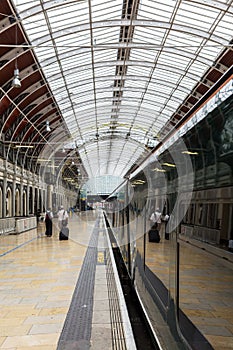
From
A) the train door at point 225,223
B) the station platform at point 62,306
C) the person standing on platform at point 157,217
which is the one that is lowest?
the station platform at point 62,306

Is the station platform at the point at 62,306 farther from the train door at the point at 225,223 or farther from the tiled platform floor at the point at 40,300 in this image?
the train door at the point at 225,223

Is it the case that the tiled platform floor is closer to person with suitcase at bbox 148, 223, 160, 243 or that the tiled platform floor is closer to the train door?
person with suitcase at bbox 148, 223, 160, 243

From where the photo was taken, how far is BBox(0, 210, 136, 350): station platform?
16.5 ft

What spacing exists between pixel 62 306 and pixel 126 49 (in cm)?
2351

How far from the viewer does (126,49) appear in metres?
27.0

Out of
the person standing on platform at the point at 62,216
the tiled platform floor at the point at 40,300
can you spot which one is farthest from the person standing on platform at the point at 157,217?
the person standing on platform at the point at 62,216

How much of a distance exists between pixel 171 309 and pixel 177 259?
51 cm

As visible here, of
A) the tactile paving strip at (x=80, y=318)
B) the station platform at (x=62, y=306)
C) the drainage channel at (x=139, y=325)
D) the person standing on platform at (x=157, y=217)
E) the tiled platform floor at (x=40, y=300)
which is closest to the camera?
the person standing on platform at (x=157, y=217)

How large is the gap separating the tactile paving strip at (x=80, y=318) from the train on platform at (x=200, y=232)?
1330 millimetres

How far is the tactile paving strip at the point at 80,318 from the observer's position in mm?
4870

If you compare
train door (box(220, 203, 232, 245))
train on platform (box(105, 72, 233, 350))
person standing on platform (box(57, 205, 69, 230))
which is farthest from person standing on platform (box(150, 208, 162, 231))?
person standing on platform (box(57, 205, 69, 230))

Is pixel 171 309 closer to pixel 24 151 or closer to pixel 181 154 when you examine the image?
pixel 181 154

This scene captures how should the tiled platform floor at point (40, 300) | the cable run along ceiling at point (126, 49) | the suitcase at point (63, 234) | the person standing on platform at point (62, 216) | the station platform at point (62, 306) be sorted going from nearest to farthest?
the station platform at point (62, 306)
the tiled platform floor at point (40, 300)
the person standing on platform at point (62, 216)
the suitcase at point (63, 234)
the cable run along ceiling at point (126, 49)

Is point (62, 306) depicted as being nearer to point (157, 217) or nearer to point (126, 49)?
point (157, 217)
